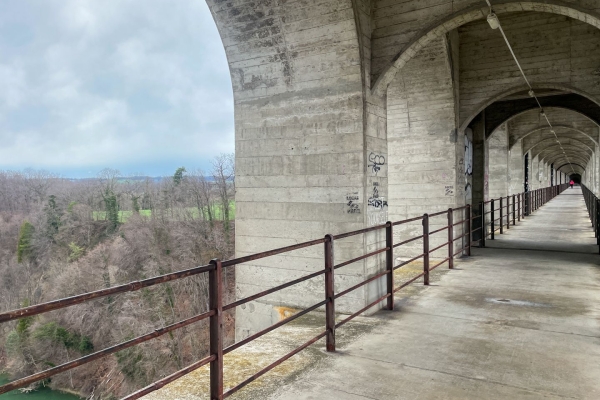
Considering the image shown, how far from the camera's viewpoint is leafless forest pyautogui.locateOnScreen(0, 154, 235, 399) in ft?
91.1

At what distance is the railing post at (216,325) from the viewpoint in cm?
269

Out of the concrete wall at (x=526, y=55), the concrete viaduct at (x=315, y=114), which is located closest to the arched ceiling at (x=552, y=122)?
the concrete wall at (x=526, y=55)

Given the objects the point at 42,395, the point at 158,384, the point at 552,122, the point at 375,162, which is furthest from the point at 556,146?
the point at 42,395

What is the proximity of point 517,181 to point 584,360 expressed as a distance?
21.0m

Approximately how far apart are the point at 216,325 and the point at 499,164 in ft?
55.3

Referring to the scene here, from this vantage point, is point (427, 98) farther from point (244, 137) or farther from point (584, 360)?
point (584, 360)

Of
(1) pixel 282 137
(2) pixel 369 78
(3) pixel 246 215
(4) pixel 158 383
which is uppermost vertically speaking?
(2) pixel 369 78

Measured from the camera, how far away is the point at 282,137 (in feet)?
21.3

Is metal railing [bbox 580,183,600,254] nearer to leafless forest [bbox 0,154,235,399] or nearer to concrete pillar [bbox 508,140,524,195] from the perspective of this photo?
concrete pillar [bbox 508,140,524,195]

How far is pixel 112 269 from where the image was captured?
119ft

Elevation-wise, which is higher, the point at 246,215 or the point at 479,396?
the point at 246,215

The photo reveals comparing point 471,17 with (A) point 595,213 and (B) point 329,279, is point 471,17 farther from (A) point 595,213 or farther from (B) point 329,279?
(A) point 595,213

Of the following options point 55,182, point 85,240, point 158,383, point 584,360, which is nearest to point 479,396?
point 584,360

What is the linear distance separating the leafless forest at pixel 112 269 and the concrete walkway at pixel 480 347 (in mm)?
21287
